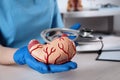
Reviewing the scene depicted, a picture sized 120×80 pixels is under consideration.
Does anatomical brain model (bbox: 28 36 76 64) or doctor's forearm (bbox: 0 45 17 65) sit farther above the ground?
anatomical brain model (bbox: 28 36 76 64)

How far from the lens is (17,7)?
2.58 feet

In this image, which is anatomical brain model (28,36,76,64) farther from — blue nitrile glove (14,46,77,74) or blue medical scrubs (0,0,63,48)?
blue medical scrubs (0,0,63,48)

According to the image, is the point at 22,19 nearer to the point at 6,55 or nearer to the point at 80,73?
the point at 6,55

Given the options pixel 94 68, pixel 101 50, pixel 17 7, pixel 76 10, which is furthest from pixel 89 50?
pixel 76 10

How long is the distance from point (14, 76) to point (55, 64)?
140 mm

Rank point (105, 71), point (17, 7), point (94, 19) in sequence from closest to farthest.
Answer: point (105, 71) < point (17, 7) < point (94, 19)

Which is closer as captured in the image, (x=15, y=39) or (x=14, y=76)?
(x=14, y=76)

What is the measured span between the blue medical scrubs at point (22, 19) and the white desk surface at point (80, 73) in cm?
16

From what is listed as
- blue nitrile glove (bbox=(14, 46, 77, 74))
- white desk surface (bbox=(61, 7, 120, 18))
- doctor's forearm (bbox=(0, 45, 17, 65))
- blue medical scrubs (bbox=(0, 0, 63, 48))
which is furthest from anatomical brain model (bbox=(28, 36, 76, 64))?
white desk surface (bbox=(61, 7, 120, 18))

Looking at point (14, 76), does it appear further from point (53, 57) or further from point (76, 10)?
point (76, 10)

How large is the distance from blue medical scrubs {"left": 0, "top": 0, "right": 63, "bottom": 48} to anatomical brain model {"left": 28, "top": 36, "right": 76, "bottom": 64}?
0.29 m

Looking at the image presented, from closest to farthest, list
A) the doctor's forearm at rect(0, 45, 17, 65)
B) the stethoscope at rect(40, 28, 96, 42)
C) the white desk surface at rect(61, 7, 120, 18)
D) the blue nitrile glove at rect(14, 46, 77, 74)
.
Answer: the blue nitrile glove at rect(14, 46, 77, 74) < the doctor's forearm at rect(0, 45, 17, 65) < the stethoscope at rect(40, 28, 96, 42) < the white desk surface at rect(61, 7, 120, 18)

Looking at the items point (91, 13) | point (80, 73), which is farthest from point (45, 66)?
point (91, 13)

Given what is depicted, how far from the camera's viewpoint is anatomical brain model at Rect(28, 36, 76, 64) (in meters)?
0.48
